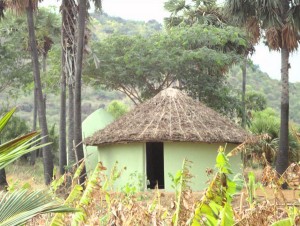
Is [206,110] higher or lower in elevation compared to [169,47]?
lower

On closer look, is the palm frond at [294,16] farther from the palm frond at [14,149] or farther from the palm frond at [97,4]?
the palm frond at [14,149]

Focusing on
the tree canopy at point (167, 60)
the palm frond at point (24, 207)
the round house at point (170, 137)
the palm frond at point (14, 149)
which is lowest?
the round house at point (170, 137)

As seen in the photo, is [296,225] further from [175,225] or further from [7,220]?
[7,220]

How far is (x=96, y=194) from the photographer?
500 cm

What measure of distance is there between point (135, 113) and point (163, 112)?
1.05m

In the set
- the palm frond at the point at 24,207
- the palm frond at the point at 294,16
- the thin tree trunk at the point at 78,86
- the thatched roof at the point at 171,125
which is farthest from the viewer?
the palm frond at the point at 294,16

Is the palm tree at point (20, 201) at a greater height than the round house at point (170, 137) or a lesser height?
greater

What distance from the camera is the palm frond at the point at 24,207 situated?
10.4 ft

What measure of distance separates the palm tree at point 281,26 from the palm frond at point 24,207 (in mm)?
18008

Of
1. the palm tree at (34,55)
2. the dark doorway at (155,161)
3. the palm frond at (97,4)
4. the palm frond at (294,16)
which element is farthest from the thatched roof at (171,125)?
the palm frond at (97,4)

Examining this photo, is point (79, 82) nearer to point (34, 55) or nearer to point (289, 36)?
point (34, 55)

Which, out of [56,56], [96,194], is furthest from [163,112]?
[96,194]

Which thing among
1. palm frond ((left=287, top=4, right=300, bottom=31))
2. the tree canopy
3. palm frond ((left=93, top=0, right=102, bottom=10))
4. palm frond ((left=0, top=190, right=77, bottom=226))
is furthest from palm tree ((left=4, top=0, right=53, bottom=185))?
palm frond ((left=0, top=190, right=77, bottom=226))

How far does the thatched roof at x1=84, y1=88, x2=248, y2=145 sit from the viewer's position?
2000cm
